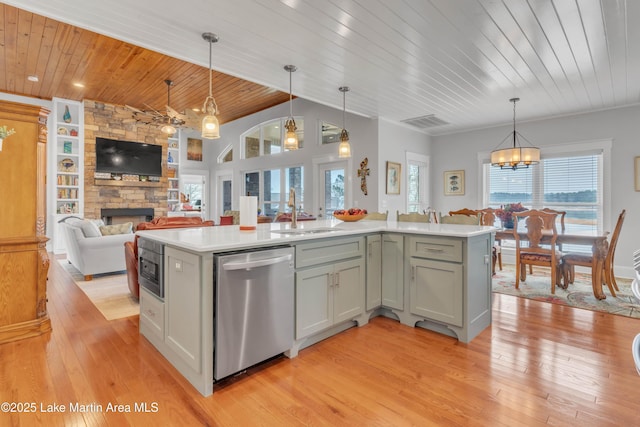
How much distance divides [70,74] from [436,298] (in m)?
6.71

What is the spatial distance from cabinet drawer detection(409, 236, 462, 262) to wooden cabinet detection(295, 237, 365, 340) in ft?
1.59

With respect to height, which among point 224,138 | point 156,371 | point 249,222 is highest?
point 224,138

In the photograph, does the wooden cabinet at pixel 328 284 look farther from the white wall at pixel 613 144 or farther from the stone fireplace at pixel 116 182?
the stone fireplace at pixel 116 182

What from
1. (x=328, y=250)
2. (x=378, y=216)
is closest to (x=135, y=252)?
(x=328, y=250)

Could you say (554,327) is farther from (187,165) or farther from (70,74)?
(187,165)

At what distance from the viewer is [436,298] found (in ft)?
9.27

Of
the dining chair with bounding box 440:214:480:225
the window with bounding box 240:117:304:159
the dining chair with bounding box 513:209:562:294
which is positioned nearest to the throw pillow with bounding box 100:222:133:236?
the window with bounding box 240:117:304:159

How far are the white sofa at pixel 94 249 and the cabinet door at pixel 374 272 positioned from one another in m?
3.73

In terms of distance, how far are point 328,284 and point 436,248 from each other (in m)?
1.00

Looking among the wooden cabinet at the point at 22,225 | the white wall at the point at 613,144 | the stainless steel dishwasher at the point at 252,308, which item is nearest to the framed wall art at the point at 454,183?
the white wall at the point at 613,144

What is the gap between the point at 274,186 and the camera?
7820mm

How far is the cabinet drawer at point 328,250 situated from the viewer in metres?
2.46

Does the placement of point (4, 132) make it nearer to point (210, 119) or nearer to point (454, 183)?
point (210, 119)

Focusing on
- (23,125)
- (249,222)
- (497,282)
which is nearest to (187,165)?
(23,125)
